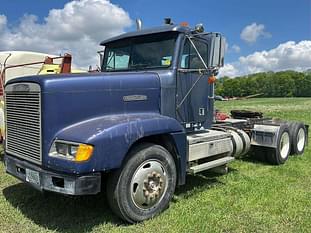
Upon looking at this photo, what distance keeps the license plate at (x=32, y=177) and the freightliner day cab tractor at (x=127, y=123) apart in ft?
0.04

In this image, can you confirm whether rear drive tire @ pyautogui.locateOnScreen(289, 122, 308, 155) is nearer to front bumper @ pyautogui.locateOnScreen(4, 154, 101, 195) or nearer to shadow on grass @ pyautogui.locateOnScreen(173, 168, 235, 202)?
shadow on grass @ pyautogui.locateOnScreen(173, 168, 235, 202)

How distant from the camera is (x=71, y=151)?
3885mm

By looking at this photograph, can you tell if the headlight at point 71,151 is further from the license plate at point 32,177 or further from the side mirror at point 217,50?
the side mirror at point 217,50

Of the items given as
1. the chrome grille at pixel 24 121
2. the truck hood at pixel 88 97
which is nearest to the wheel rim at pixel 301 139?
the truck hood at pixel 88 97

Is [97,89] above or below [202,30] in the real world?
below

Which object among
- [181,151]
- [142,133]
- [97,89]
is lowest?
[181,151]

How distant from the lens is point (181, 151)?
4988mm

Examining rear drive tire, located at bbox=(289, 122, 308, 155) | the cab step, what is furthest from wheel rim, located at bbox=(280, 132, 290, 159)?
the cab step

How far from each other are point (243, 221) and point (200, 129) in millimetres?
1972

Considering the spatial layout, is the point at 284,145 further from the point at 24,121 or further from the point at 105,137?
the point at 24,121

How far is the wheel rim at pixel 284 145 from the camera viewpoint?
8.23 m

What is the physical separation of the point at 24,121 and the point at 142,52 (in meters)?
2.21

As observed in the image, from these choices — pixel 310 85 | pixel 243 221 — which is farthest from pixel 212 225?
pixel 310 85

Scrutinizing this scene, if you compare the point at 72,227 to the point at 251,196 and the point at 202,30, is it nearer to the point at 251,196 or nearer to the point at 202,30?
the point at 251,196
